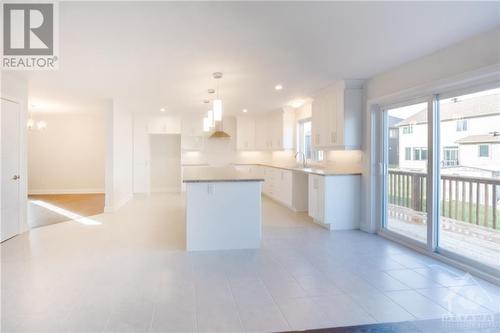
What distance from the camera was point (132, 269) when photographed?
3273 millimetres

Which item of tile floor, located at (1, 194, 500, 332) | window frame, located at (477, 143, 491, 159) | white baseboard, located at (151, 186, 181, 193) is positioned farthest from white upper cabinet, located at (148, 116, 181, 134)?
window frame, located at (477, 143, 491, 159)

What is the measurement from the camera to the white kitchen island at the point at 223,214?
12.9 feet

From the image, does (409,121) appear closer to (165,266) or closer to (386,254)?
(386,254)

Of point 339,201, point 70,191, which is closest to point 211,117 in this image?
point 339,201

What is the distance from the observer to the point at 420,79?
3.78 meters

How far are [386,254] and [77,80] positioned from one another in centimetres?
529

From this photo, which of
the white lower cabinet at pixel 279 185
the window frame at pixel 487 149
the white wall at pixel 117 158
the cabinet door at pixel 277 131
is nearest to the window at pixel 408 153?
the window frame at pixel 487 149

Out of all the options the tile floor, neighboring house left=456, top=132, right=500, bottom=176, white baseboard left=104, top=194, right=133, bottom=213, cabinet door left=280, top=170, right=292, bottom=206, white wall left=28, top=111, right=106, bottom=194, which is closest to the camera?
the tile floor

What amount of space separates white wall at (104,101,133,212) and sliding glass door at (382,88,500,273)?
5.40 metres

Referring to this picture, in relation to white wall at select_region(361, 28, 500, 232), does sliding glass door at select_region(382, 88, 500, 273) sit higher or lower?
lower

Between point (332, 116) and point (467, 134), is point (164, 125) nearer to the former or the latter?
point (332, 116)

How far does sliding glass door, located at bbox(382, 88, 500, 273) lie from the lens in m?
3.25

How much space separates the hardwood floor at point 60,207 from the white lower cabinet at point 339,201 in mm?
4670

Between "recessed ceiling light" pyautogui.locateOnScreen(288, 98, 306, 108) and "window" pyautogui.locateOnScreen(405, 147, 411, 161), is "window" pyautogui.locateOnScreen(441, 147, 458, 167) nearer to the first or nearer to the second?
"window" pyautogui.locateOnScreen(405, 147, 411, 161)
